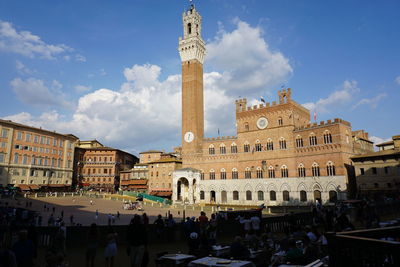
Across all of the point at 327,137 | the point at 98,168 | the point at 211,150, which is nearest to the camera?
the point at 327,137

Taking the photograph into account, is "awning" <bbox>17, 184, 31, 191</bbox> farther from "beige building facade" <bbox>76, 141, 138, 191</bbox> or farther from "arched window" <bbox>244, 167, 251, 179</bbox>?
"arched window" <bbox>244, 167, 251, 179</bbox>

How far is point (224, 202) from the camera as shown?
169 ft

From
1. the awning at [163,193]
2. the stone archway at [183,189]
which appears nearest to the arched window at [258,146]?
the stone archway at [183,189]

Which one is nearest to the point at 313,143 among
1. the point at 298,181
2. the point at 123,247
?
the point at 298,181

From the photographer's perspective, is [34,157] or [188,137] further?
[34,157]

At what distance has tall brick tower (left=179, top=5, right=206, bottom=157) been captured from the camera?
56.7 meters

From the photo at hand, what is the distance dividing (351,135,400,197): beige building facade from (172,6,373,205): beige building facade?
2.02m

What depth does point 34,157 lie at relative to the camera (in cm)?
6119

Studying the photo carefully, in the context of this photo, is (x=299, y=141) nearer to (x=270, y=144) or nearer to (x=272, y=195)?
(x=270, y=144)

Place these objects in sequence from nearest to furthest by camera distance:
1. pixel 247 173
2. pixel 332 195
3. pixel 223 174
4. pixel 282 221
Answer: pixel 282 221 → pixel 332 195 → pixel 247 173 → pixel 223 174

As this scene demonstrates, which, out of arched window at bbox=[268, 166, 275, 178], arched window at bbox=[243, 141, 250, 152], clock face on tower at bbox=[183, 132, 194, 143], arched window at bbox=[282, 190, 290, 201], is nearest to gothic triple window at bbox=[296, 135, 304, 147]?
arched window at bbox=[268, 166, 275, 178]

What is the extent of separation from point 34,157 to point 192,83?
3906 centimetres

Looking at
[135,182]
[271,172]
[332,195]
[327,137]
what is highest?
[327,137]

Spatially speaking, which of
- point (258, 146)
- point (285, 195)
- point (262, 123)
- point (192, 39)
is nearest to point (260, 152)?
point (258, 146)
